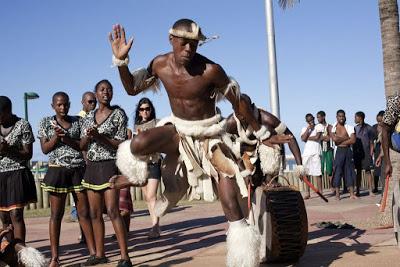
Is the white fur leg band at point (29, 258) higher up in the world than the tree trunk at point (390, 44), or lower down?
lower down

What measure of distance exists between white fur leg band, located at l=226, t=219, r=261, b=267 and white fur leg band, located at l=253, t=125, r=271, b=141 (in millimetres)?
1125

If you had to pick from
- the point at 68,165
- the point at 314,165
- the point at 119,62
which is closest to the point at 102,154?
the point at 68,165

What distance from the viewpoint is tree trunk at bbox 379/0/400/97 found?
26.2 feet

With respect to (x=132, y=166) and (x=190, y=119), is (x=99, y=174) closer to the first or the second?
(x=132, y=166)

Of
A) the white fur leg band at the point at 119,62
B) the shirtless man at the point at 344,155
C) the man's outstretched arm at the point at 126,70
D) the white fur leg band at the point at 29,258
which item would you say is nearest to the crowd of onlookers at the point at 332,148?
the shirtless man at the point at 344,155

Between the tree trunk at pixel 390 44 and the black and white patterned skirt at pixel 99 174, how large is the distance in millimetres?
4082

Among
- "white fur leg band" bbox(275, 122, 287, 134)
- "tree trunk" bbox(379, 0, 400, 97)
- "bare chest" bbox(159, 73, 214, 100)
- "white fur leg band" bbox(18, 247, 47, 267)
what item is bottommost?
"white fur leg band" bbox(18, 247, 47, 267)

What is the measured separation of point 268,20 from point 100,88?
7702 mm

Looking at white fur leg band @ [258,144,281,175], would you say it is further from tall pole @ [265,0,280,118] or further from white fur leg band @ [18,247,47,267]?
tall pole @ [265,0,280,118]

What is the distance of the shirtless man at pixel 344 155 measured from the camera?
1295cm

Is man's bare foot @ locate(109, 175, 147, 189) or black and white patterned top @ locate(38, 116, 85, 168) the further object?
black and white patterned top @ locate(38, 116, 85, 168)

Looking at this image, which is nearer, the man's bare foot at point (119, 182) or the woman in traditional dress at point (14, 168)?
the man's bare foot at point (119, 182)

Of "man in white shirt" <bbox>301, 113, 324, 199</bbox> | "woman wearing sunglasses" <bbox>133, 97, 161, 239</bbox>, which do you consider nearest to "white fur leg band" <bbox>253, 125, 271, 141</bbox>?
"woman wearing sunglasses" <bbox>133, 97, 161, 239</bbox>

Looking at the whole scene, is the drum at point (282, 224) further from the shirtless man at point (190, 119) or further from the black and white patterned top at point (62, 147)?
the black and white patterned top at point (62, 147)
